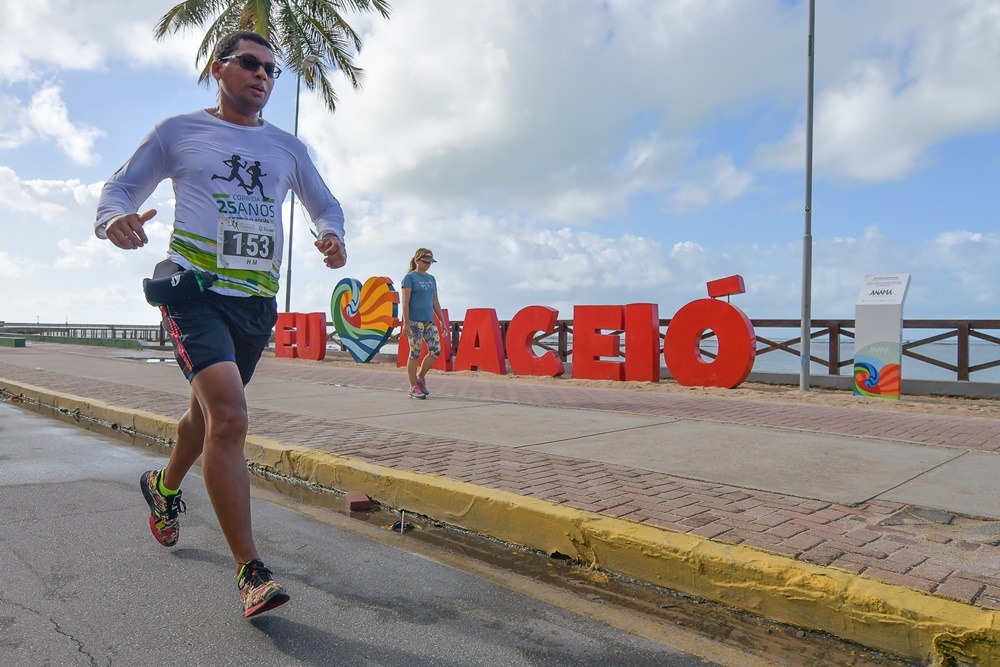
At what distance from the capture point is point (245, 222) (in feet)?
9.64

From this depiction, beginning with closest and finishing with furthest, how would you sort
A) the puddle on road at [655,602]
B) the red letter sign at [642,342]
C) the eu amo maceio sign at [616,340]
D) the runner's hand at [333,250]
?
the puddle on road at [655,602], the runner's hand at [333,250], the eu amo maceio sign at [616,340], the red letter sign at [642,342]

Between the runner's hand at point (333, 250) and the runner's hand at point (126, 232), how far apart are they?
76cm

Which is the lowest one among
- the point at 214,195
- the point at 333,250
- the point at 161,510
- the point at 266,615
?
the point at 266,615

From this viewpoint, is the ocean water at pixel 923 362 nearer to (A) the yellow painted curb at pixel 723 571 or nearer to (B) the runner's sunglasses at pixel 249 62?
(A) the yellow painted curb at pixel 723 571

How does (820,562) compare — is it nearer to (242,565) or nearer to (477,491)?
(477,491)

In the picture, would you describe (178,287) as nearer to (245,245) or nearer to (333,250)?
(245,245)

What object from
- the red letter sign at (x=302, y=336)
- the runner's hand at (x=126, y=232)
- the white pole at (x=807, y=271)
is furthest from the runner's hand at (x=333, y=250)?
the red letter sign at (x=302, y=336)

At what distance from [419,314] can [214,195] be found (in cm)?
605

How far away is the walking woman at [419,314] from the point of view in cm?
888

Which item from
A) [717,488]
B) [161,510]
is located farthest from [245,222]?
[717,488]

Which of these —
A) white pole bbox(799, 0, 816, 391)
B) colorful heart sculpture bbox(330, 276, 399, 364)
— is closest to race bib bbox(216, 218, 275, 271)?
white pole bbox(799, 0, 816, 391)

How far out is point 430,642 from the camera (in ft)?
8.09

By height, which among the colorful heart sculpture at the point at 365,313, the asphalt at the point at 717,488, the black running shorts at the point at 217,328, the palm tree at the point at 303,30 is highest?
the palm tree at the point at 303,30

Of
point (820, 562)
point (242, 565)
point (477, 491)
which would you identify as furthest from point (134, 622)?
point (820, 562)
